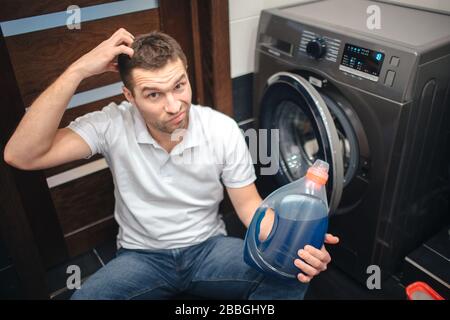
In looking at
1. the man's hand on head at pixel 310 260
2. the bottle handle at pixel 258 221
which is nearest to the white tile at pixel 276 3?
the bottle handle at pixel 258 221

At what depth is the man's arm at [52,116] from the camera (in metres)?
1.11

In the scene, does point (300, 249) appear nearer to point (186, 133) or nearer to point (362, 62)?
point (186, 133)

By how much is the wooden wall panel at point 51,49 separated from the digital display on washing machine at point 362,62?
73cm

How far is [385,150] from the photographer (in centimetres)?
133

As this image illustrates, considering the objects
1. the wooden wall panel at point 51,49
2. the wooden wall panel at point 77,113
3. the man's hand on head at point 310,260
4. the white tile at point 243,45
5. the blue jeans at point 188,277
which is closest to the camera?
the man's hand on head at point 310,260

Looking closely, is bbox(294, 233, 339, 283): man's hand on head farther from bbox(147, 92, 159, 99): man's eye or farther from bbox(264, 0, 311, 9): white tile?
bbox(264, 0, 311, 9): white tile

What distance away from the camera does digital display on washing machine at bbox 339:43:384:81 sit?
1291 mm

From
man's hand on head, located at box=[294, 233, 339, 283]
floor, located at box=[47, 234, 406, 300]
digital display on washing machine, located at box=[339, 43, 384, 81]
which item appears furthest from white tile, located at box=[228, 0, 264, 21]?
floor, located at box=[47, 234, 406, 300]

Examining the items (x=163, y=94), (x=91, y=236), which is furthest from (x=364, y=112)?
(x=91, y=236)

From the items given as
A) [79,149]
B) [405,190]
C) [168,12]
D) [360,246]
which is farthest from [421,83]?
[79,149]

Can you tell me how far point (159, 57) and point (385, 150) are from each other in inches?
29.4

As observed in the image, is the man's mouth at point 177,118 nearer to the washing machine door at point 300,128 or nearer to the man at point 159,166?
the man at point 159,166

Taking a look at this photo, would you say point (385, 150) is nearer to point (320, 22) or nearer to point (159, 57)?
point (320, 22)

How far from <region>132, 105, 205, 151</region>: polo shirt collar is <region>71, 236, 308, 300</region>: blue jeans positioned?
0.35 meters
